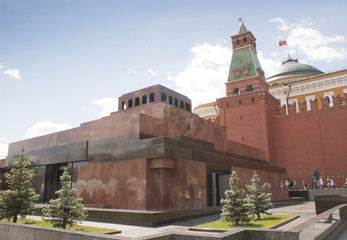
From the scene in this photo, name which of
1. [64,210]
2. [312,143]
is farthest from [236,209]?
[312,143]

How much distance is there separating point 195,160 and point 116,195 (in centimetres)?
360

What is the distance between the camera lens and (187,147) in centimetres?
1281

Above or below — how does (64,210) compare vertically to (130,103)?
below

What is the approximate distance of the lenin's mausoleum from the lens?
11289 mm

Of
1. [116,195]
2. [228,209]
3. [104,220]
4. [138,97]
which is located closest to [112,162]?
[116,195]

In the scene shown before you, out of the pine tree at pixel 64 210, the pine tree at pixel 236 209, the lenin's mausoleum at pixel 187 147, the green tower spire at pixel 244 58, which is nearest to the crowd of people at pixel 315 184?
the lenin's mausoleum at pixel 187 147

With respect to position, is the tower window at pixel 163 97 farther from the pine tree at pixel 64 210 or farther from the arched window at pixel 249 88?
the arched window at pixel 249 88

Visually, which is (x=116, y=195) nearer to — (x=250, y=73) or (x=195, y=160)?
(x=195, y=160)

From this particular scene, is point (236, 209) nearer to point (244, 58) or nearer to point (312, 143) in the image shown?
point (312, 143)

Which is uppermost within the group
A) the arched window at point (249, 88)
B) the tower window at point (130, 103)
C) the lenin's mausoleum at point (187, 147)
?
the arched window at point (249, 88)

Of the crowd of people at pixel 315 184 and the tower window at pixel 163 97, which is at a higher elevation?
the tower window at pixel 163 97

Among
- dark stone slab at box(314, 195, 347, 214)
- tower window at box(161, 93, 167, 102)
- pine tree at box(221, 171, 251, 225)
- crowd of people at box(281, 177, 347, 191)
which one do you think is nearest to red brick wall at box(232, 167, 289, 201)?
crowd of people at box(281, 177, 347, 191)

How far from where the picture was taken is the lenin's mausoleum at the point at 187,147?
444 inches

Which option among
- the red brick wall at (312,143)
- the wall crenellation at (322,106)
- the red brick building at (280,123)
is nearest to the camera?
the red brick wall at (312,143)
